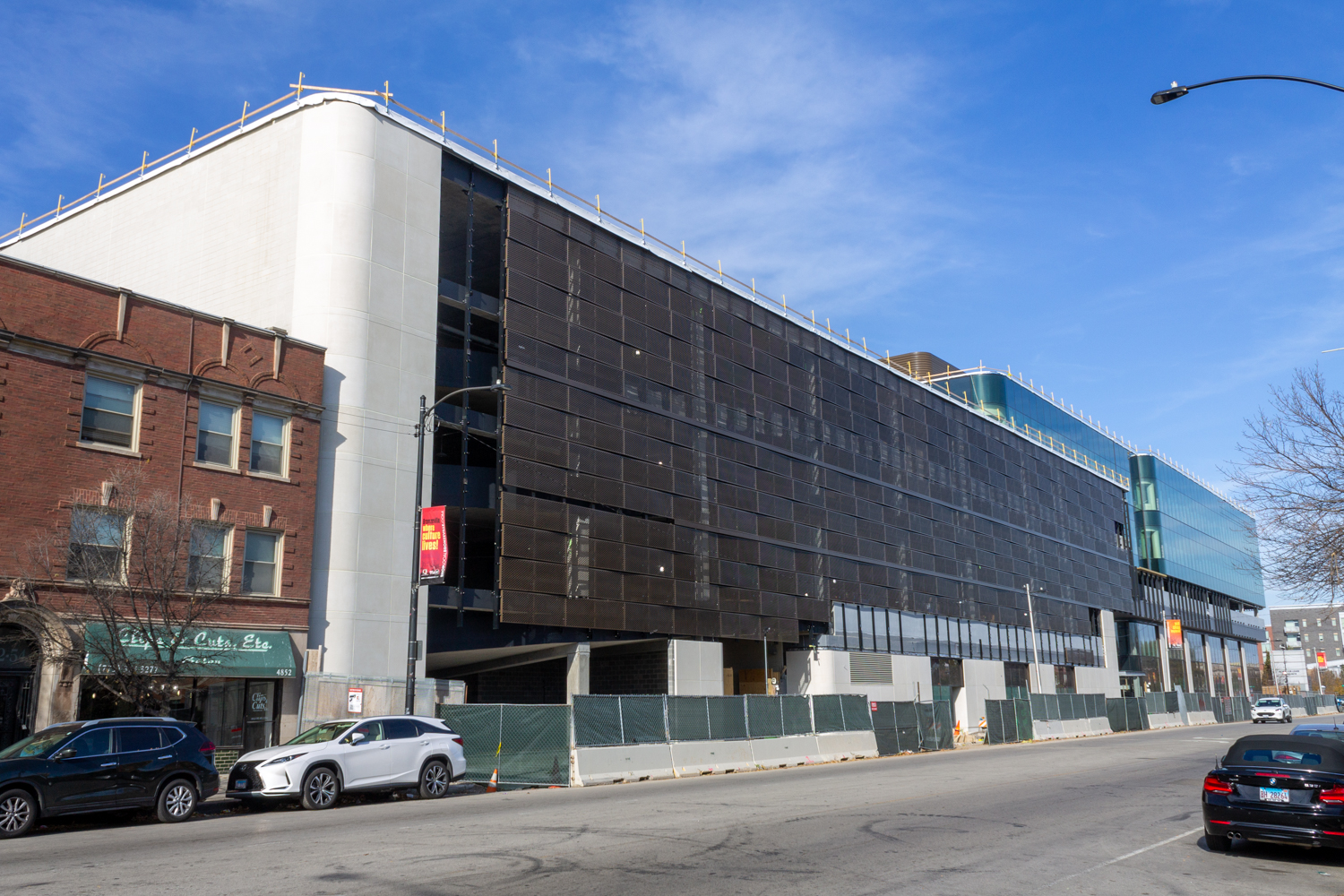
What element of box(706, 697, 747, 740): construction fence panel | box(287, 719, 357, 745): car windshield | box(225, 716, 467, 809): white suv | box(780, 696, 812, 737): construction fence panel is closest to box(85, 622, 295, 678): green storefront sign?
box(287, 719, 357, 745): car windshield

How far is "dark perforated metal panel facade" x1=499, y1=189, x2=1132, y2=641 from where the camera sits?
39219 mm

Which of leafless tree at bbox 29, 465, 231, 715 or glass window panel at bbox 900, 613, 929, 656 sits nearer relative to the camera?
leafless tree at bbox 29, 465, 231, 715

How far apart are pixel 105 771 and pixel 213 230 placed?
25.3 m

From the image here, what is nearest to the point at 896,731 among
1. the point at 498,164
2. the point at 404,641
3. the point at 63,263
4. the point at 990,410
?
the point at 404,641

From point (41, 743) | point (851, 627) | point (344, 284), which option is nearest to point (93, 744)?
point (41, 743)

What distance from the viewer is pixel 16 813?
15438 mm

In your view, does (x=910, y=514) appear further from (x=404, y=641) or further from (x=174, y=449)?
(x=174, y=449)

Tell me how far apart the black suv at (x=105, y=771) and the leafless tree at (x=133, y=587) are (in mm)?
5715

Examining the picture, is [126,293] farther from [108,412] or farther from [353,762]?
[353,762]

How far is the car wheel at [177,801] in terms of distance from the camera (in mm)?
17453

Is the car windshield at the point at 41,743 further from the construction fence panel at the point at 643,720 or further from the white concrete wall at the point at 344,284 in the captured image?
the white concrete wall at the point at 344,284

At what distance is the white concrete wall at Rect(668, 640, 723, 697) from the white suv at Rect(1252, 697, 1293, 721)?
43.6 metres

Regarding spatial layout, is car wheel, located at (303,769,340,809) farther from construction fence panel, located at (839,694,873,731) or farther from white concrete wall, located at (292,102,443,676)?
construction fence panel, located at (839,694,873,731)

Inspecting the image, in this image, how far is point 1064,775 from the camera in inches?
1025
